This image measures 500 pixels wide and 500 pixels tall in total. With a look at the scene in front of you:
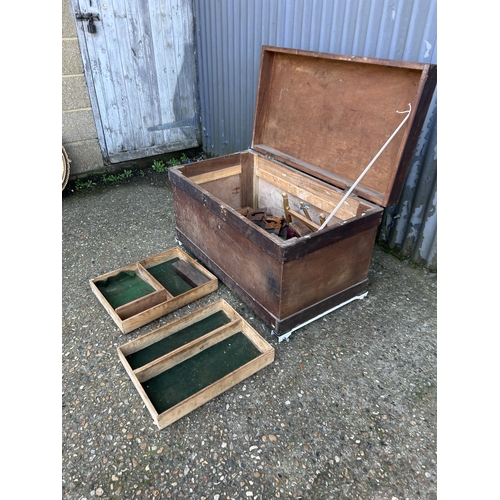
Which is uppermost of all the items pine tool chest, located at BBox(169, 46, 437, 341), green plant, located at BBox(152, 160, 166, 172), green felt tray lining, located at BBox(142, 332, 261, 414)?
pine tool chest, located at BBox(169, 46, 437, 341)

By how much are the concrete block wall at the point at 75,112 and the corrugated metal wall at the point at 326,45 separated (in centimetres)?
152

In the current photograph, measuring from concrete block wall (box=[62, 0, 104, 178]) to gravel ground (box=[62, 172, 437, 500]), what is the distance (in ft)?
7.72

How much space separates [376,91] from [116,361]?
243 centimetres

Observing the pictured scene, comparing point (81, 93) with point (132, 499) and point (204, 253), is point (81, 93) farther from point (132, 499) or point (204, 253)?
point (132, 499)

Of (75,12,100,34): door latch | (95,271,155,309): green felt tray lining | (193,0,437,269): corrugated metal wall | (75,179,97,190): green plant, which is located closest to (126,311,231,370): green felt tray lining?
(95,271,155,309): green felt tray lining

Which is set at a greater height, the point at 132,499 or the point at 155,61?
the point at 155,61

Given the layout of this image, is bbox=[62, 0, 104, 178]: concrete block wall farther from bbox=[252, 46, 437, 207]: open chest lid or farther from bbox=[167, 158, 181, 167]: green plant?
bbox=[252, 46, 437, 207]: open chest lid

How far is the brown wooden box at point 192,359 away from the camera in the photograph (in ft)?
6.83

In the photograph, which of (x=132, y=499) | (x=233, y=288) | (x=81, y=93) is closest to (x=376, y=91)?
(x=233, y=288)

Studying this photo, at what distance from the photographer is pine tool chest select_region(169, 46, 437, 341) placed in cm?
225

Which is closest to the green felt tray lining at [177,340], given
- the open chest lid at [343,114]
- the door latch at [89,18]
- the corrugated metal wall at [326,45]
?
the open chest lid at [343,114]

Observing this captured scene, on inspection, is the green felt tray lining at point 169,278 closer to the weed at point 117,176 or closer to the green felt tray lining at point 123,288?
the green felt tray lining at point 123,288

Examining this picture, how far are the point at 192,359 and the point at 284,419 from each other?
2.22 ft

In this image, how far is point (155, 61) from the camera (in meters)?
4.63
